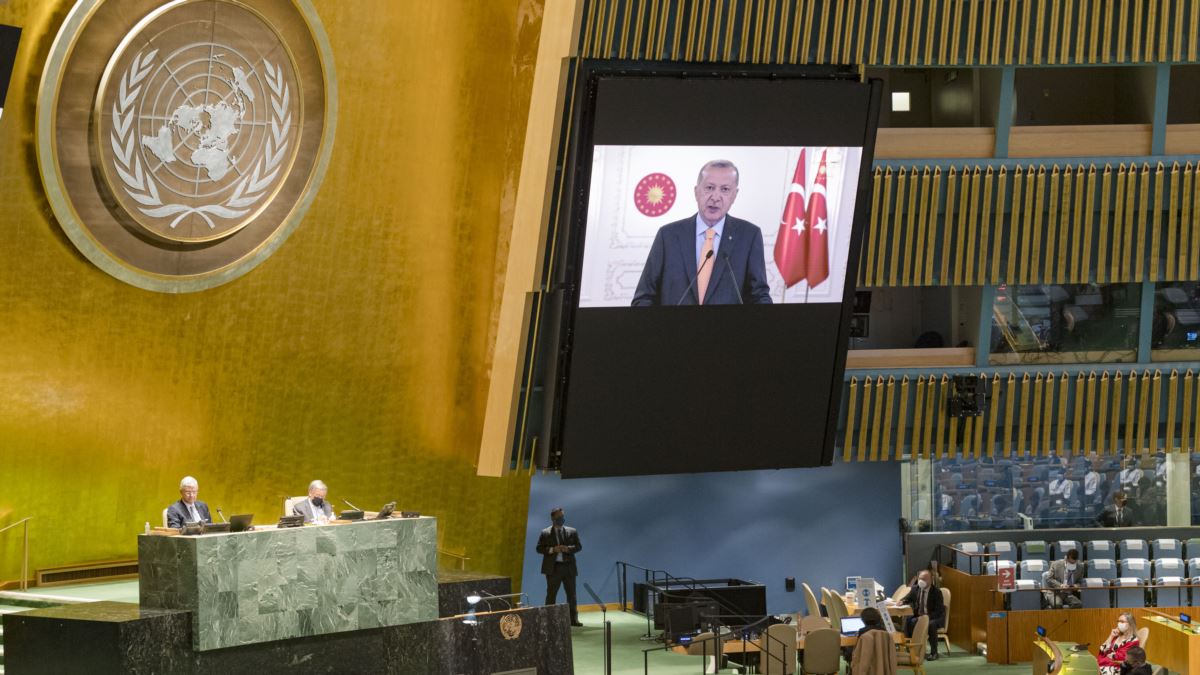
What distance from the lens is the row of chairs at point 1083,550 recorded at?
18891 millimetres

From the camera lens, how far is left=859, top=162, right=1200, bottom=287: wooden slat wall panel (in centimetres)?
1527

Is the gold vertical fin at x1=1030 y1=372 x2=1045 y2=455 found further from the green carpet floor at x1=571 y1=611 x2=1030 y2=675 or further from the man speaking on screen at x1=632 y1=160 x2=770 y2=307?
the man speaking on screen at x1=632 y1=160 x2=770 y2=307

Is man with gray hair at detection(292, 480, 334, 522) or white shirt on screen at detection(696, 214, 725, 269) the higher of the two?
white shirt on screen at detection(696, 214, 725, 269)

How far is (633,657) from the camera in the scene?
588 inches

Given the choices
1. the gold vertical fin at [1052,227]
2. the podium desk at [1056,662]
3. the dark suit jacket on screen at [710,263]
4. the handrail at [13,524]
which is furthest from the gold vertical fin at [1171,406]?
the handrail at [13,524]

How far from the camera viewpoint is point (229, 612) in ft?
31.1

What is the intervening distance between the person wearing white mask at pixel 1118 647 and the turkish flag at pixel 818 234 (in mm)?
4067

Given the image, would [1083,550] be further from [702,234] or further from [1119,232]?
[702,234]

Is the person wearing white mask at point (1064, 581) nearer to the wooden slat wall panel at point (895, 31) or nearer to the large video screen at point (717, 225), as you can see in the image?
the large video screen at point (717, 225)

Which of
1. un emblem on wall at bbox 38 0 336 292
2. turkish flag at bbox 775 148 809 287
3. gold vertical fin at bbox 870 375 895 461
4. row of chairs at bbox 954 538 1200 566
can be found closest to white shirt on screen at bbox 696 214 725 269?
turkish flag at bbox 775 148 809 287

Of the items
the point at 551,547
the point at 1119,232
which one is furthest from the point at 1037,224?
the point at 551,547

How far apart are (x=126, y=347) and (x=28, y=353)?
31.6 inches

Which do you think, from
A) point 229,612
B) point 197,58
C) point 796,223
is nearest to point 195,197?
point 197,58

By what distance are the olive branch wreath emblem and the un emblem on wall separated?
1 cm
